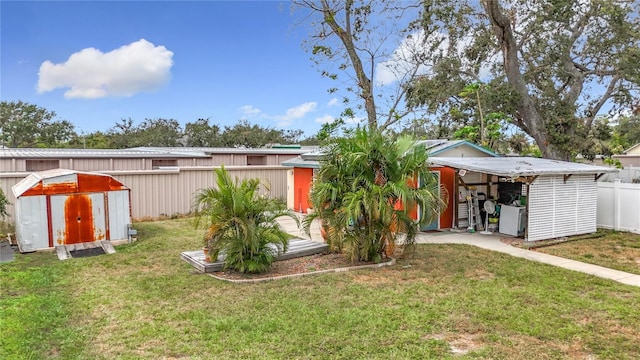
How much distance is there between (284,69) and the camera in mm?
19938

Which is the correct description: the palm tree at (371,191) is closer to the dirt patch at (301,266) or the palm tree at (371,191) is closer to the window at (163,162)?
the dirt patch at (301,266)

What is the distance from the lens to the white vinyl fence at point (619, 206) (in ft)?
36.9

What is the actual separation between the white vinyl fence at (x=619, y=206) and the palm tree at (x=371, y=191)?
22.7ft

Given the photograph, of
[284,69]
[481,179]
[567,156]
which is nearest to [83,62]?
[284,69]

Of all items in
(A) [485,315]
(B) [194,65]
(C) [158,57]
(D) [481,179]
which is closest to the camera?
(A) [485,315]

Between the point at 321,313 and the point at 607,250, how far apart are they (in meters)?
7.46

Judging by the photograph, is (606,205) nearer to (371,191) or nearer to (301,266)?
(371,191)

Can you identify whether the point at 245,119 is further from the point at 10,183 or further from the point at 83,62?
the point at 10,183

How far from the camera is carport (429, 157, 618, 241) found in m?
9.97

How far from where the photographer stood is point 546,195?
1024 cm

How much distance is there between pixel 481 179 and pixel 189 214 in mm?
9419

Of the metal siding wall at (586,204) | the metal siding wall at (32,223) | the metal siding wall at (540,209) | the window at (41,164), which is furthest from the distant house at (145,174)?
the metal siding wall at (586,204)

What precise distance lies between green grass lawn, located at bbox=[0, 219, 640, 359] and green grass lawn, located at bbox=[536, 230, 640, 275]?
139 cm

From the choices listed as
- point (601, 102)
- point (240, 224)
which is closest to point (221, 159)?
point (240, 224)
